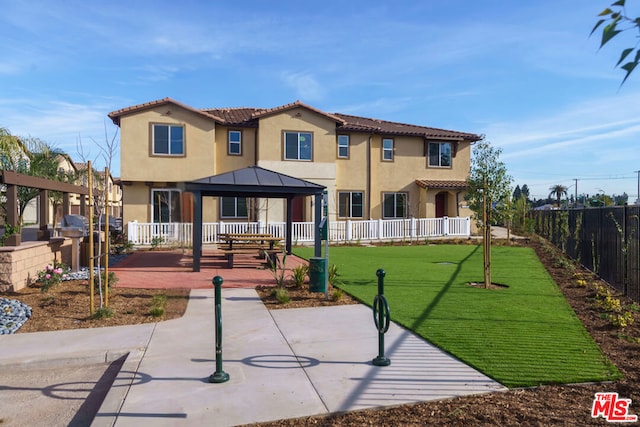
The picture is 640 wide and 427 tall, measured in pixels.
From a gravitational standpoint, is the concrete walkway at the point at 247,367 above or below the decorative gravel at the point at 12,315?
below

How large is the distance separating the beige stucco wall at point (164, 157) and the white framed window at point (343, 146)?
6903 millimetres

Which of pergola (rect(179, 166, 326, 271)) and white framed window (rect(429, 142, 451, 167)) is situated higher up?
white framed window (rect(429, 142, 451, 167))

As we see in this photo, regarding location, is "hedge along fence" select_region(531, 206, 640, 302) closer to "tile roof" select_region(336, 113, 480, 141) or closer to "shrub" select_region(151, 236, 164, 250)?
"tile roof" select_region(336, 113, 480, 141)

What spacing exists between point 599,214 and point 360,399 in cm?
966

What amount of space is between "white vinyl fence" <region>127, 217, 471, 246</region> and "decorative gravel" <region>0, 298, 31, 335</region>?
10.6 m

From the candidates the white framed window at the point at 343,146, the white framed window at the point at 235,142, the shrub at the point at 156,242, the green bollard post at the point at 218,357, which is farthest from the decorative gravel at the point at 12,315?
the white framed window at the point at 343,146

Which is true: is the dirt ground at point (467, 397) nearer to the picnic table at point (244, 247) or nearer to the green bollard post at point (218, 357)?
the green bollard post at point (218, 357)

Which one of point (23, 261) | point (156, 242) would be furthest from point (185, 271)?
point (156, 242)

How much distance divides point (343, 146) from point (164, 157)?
9.42m

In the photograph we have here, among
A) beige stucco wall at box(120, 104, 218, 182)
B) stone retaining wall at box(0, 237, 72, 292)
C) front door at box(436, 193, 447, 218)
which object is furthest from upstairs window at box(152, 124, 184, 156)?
front door at box(436, 193, 447, 218)

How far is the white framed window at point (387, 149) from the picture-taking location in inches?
1005

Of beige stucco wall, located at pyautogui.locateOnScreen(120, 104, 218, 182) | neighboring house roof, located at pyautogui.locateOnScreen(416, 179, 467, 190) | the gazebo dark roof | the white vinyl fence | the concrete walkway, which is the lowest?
the concrete walkway

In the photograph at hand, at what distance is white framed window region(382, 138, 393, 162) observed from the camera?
2552 centimetres

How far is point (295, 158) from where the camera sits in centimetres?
2295
